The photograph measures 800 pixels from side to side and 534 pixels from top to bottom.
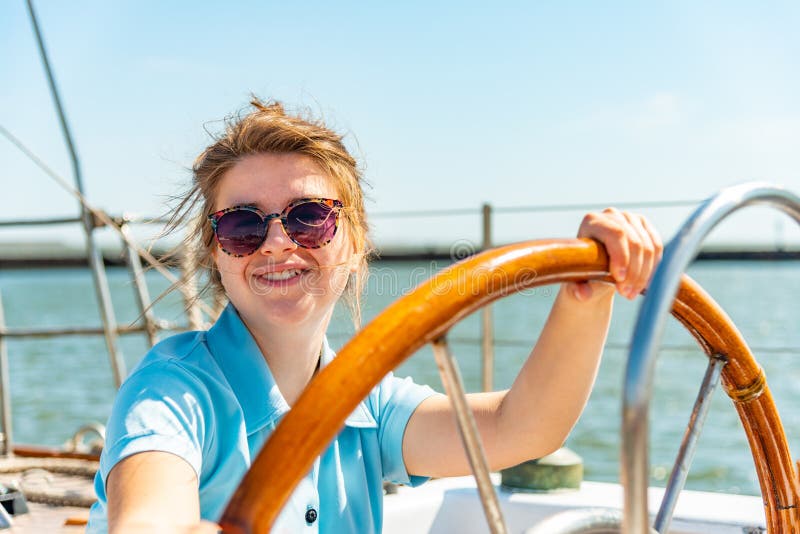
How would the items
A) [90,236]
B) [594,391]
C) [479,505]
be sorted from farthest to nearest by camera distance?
[594,391] < [90,236] < [479,505]

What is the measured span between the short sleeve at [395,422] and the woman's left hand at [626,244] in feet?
1.80

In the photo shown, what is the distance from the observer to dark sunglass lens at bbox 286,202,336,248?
116 centimetres

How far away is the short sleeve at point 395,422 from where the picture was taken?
127 centimetres

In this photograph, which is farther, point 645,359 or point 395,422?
point 395,422

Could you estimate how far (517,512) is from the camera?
1.68 m

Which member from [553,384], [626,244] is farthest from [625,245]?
[553,384]

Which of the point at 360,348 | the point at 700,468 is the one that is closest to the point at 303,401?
the point at 360,348

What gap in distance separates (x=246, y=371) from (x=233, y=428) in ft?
0.32

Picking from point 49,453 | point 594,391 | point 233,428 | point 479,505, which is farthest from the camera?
Result: point 594,391

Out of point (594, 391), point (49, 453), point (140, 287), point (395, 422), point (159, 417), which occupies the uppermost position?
point (594, 391)

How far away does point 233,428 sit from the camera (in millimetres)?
1062

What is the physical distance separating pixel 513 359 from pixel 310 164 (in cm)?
1357

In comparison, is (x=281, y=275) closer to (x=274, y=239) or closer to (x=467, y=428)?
(x=274, y=239)

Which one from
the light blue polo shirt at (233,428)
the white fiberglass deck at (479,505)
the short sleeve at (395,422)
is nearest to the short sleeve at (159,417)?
the light blue polo shirt at (233,428)
